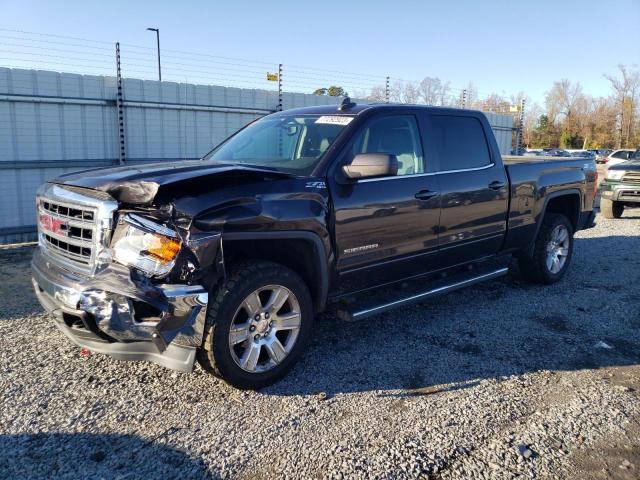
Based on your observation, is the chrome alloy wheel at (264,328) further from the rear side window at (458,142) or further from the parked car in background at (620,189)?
the parked car in background at (620,189)

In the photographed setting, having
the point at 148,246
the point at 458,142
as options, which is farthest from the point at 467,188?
the point at 148,246

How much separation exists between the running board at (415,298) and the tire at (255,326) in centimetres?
34

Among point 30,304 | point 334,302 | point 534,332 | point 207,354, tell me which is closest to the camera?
point 207,354

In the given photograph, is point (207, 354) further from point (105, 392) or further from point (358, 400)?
point (358, 400)

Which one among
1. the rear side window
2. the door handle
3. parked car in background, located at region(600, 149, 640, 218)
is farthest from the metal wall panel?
parked car in background, located at region(600, 149, 640, 218)

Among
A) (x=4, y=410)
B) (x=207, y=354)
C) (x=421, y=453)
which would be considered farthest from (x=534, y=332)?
(x=4, y=410)

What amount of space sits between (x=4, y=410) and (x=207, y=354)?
1275 mm

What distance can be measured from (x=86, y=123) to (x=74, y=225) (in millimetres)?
6375

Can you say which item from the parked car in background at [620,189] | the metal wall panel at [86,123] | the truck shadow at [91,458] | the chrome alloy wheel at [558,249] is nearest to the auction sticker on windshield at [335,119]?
the truck shadow at [91,458]

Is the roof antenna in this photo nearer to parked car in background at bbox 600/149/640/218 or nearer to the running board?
the running board

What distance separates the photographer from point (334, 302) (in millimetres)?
4414

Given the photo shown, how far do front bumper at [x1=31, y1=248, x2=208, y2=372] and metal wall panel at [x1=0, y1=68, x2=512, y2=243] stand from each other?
20.0 feet

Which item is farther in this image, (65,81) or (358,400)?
(65,81)

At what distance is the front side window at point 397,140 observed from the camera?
4.42 meters
